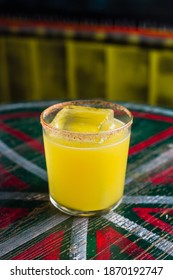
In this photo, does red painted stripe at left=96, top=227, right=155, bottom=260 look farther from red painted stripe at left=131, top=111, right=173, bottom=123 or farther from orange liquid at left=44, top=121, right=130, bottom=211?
red painted stripe at left=131, top=111, right=173, bottom=123

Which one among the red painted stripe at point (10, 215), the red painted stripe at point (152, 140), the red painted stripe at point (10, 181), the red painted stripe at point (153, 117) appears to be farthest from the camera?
the red painted stripe at point (153, 117)

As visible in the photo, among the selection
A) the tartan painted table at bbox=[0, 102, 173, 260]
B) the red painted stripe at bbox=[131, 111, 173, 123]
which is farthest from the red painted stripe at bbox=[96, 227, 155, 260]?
the red painted stripe at bbox=[131, 111, 173, 123]

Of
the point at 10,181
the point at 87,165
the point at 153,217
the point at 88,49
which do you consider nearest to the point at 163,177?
the point at 153,217

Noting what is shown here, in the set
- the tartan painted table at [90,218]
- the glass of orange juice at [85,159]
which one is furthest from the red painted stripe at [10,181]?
the glass of orange juice at [85,159]

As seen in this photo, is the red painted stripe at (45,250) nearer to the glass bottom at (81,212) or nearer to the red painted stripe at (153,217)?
the glass bottom at (81,212)

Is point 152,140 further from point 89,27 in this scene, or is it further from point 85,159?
point 89,27

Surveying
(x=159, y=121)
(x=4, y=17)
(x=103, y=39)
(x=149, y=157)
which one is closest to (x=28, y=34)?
(x=4, y=17)
